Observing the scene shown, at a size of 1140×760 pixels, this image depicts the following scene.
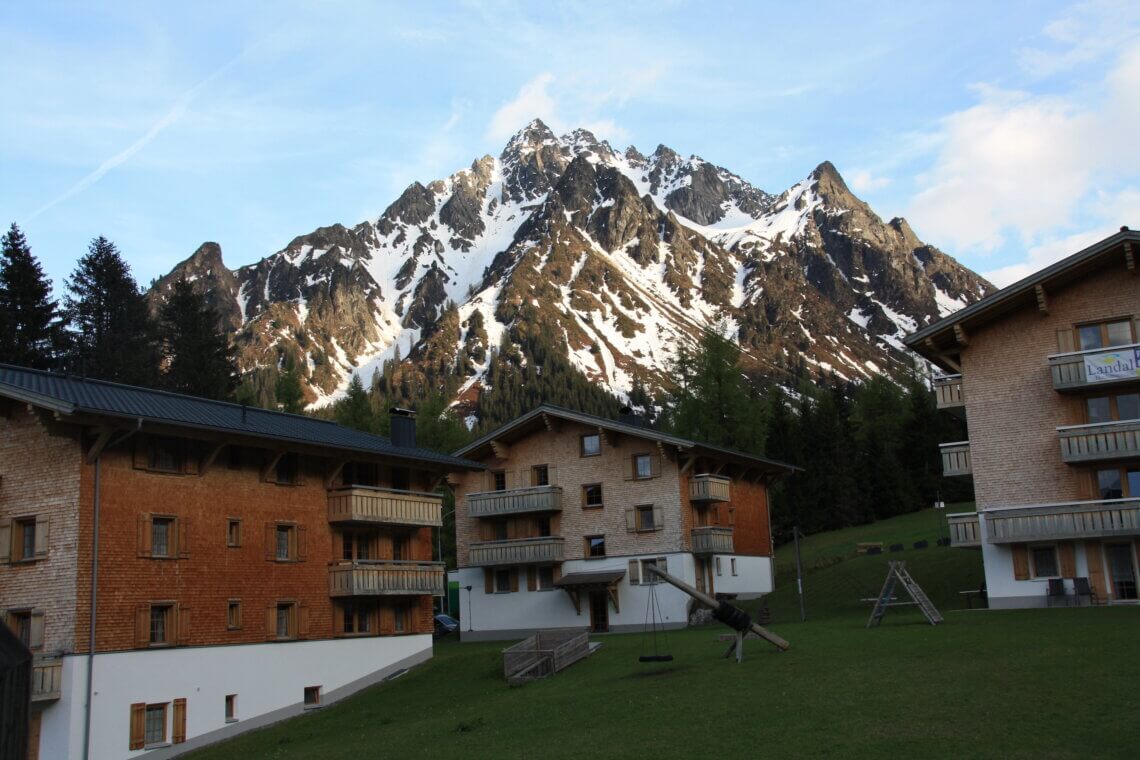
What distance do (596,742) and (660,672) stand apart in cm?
907

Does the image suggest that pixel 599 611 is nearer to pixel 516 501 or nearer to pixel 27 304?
pixel 516 501

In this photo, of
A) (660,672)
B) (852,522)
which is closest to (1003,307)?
(660,672)

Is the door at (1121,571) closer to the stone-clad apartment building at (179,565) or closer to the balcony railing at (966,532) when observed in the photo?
the balcony railing at (966,532)

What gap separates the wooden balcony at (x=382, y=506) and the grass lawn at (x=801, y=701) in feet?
19.8

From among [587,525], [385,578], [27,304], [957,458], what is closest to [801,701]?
[385,578]

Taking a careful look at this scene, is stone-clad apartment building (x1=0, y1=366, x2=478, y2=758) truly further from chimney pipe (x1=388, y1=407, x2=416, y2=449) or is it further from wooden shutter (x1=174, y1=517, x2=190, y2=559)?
chimney pipe (x1=388, y1=407, x2=416, y2=449)

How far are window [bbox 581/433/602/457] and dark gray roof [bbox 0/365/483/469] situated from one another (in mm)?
12702

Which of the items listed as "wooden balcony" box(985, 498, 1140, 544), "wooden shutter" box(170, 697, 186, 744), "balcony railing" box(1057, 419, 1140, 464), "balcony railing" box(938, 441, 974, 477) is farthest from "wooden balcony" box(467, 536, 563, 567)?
"balcony railing" box(1057, 419, 1140, 464)

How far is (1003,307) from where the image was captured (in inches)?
1661

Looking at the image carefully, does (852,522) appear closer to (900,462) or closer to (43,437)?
(900,462)

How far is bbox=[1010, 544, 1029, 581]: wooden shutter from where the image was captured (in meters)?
40.5

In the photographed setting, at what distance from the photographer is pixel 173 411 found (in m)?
36.2

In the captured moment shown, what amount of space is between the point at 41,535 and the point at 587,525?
30.0m

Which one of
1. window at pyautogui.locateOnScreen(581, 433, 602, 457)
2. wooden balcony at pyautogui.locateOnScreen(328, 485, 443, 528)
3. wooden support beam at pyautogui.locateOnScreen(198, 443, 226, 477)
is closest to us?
wooden support beam at pyautogui.locateOnScreen(198, 443, 226, 477)
